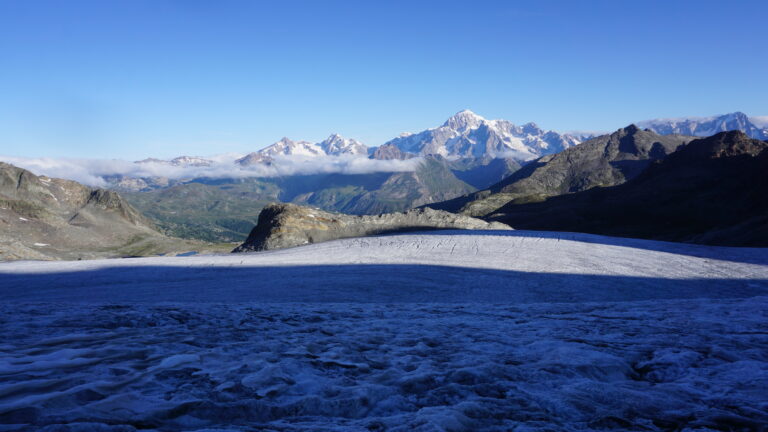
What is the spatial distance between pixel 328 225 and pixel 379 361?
947 inches

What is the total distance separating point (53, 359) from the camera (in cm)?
552

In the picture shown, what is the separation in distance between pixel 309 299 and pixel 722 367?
8558 millimetres

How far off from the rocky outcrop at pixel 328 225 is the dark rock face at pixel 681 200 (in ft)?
184

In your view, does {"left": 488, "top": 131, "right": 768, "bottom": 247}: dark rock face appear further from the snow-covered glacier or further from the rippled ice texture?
the rippled ice texture

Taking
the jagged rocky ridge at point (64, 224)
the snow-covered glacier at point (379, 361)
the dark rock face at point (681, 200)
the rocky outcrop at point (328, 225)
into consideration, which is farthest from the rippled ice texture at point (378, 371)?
the jagged rocky ridge at point (64, 224)

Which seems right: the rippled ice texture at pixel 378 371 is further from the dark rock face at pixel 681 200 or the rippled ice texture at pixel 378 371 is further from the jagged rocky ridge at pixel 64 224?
the jagged rocky ridge at pixel 64 224

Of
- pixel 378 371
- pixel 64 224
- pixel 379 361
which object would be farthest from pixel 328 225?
pixel 64 224

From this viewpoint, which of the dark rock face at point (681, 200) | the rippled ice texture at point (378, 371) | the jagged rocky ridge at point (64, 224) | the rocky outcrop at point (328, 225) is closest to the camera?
the rippled ice texture at point (378, 371)

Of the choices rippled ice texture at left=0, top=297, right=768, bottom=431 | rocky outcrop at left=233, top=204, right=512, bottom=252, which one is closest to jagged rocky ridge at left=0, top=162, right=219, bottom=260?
rocky outcrop at left=233, top=204, right=512, bottom=252

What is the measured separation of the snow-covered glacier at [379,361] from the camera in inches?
167

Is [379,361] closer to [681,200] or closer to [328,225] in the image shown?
[328,225]

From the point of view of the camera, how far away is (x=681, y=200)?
113938mm

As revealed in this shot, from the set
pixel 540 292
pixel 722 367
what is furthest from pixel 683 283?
pixel 722 367

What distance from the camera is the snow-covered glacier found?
4254 millimetres
